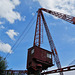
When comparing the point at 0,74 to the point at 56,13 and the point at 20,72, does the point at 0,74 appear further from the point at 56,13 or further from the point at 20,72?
the point at 56,13

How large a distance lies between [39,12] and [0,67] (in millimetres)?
22823

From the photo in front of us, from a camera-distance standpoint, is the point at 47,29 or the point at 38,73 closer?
the point at 38,73

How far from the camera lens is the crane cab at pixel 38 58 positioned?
2530 centimetres

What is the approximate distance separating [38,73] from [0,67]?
10.9 metres

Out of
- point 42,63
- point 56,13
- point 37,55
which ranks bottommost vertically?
point 42,63

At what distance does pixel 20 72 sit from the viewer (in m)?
39.1

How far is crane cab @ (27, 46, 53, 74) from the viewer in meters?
25.3

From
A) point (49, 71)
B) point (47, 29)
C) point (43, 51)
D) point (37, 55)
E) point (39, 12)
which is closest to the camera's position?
point (37, 55)

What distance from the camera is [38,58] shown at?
25531mm

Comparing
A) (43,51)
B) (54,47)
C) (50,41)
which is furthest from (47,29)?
(43,51)

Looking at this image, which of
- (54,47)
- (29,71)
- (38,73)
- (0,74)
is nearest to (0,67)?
(0,74)

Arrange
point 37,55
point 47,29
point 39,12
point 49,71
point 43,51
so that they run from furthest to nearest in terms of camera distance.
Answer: point 47,29, point 39,12, point 49,71, point 43,51, point 37,55

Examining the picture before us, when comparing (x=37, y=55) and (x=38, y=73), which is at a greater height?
(x=37, y=55)

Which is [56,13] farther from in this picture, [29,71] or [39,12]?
[29,71]
